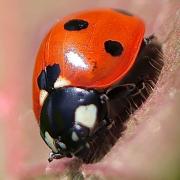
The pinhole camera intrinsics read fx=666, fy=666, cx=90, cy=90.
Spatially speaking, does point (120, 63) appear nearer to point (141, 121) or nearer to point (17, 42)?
point (141, 121)

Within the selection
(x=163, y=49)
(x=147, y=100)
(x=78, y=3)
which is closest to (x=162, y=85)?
(x=147, y=100)

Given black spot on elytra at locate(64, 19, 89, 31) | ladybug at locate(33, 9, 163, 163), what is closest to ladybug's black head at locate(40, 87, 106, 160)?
ladybug at locate(33, 9, 163, 163)

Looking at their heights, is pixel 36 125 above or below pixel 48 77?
below

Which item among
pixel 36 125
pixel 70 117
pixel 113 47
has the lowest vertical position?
pixel 36 125

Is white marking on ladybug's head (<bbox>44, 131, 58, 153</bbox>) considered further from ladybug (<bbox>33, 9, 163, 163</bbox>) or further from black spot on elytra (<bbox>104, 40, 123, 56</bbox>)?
black spot on elytra (<bbox>104, 40, 123, 56</bbox>)

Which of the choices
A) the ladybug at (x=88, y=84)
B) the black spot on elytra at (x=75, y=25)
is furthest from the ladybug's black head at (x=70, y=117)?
the black spot on elytra at (x=75, y=25)

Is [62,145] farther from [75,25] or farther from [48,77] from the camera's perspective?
[75,25]

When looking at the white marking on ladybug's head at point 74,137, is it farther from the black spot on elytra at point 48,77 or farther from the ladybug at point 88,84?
the black spot on elytra at point 48,77

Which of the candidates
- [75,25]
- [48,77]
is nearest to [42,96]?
[48,77]
